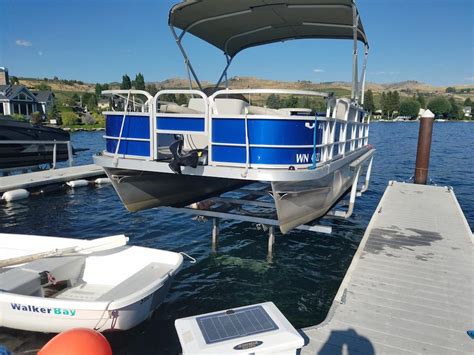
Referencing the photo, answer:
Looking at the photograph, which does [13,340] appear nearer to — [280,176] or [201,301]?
[201,301]

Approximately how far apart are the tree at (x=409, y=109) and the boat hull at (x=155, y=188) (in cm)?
13748

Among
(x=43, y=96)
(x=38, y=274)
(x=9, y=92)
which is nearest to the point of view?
(x=38, y=274)

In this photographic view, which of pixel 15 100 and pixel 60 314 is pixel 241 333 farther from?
pixel 15 100

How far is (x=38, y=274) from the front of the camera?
586 centimetres

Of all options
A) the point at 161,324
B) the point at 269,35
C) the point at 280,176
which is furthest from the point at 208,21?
the point at 161,324

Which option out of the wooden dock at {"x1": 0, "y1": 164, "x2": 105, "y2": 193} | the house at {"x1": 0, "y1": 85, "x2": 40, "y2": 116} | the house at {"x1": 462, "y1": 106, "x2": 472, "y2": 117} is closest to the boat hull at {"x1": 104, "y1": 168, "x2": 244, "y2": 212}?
the wooden dock at {"x1": 0, "y1": 164, "x2": 105, "y2": 193}

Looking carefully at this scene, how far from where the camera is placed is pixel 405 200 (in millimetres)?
11891

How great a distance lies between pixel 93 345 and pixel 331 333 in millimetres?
2846

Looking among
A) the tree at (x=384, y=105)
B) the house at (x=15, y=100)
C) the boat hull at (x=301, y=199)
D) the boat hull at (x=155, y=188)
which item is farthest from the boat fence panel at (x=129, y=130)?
the tree at (x=384, y=105)

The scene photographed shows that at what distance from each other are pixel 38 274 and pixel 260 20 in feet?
22.9

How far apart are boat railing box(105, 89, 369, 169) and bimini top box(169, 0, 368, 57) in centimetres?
215

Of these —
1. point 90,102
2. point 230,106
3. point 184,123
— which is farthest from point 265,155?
point 90,102

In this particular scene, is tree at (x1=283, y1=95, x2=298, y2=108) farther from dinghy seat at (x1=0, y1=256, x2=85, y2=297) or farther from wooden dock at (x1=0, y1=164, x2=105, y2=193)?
wooden dock at (x1=0, y1=164, x2=105, y2=193)

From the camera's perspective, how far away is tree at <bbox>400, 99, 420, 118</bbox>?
428 ft
